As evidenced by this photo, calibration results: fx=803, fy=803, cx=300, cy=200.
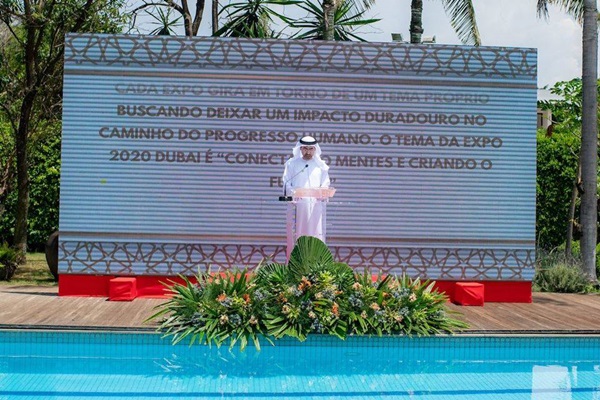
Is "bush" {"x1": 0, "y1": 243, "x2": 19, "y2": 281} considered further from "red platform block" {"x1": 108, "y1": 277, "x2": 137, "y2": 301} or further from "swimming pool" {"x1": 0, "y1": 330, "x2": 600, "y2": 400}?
"swimming pool" {"x1": 0, "y1": 330, "x2": 600, "y2": 400}

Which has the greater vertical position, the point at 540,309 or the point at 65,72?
the point at 65,72

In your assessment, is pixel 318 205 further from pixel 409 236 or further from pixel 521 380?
pixel 521 380

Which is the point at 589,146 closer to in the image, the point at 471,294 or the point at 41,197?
the point at 471,294

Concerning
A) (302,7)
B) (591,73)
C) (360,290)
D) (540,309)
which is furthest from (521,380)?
(302,7)

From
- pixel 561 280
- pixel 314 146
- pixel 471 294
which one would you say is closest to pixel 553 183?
pixel 561 280

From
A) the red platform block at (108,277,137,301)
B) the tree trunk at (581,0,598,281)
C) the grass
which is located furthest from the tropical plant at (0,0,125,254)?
the tree trunk at (581,0,598,281)

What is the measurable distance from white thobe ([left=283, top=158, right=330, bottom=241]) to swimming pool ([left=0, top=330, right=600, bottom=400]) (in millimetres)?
1665

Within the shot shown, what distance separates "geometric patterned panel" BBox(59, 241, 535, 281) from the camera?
9.05 m

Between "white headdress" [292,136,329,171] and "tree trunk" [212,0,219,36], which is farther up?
"tree trunk" [212,0,219,36]

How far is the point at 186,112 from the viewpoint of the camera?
29.9 ft

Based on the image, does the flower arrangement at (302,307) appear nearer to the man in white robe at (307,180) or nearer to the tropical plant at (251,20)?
the man in white robe at (307,180)

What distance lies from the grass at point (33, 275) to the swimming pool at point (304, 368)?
4065 millimetres

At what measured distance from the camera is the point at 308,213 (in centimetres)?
838

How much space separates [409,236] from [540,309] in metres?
1.64
